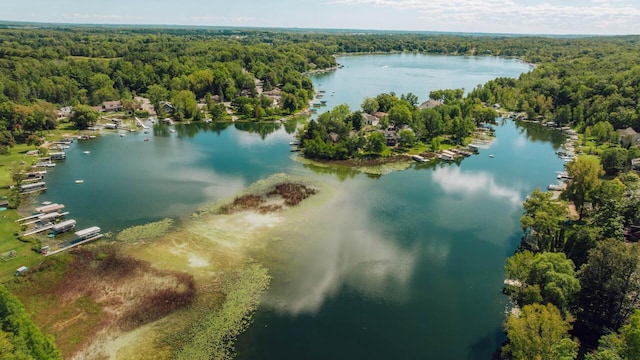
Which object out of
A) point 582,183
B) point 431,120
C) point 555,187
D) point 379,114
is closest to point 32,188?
point 379,114

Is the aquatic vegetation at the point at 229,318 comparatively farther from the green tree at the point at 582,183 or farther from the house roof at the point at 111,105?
the house roof at the point at 111,105

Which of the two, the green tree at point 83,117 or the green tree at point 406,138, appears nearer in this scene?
the green tree at point 406,138

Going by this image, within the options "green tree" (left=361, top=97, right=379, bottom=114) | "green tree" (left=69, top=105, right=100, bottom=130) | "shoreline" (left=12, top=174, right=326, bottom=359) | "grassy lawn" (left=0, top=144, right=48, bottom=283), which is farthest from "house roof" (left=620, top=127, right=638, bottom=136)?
"green tree" (left=69, top=105, right=100, bottom=130)

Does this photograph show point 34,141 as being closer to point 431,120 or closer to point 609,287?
point 431,120

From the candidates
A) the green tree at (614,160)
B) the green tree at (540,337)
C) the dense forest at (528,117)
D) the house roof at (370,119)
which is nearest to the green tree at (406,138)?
the dense forest at (528,117)

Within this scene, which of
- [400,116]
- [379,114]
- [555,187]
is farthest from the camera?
[379,114]

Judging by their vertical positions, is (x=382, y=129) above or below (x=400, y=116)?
below
